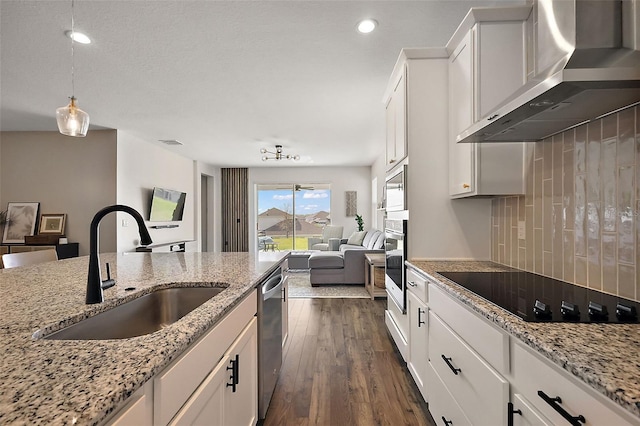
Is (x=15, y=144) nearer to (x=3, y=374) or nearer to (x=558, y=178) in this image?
(x=3, y=374)

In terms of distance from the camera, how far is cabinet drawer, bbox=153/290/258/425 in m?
0.73

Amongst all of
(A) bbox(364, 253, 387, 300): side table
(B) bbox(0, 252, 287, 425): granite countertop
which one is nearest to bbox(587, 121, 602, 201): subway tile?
(B) bbox(0, 252, 287, 425): granite countertop

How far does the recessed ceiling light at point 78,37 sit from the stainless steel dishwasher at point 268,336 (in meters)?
2.24

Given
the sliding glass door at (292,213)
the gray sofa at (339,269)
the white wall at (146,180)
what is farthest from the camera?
the sliding glass door at (292,213)

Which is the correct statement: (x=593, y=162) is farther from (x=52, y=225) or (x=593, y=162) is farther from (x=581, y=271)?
(x=52, y=225)

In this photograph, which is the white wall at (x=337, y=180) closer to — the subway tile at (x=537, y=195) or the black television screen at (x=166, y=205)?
the black television screen at (x=166, y=205)

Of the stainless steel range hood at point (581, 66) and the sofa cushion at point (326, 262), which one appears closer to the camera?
the stainless steel range hood at point (581, 66)

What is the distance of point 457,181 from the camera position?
2.17 m

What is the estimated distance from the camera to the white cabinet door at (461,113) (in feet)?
6.45

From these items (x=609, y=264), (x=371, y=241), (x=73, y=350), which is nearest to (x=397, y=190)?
(x=609, y=264)

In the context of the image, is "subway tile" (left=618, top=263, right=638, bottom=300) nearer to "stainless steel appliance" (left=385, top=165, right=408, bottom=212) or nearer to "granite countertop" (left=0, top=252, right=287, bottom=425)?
"stainless steel appliance" (left=385, top=165, right=408, bottom=212)

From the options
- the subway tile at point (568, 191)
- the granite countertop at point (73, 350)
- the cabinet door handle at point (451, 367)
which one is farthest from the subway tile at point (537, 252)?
the granite countertop at point (73, 350)

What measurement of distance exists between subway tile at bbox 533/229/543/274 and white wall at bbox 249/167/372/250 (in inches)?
266

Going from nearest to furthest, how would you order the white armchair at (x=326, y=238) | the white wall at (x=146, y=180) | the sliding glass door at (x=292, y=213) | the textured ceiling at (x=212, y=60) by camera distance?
the textured ceiling at (x=212, y=60) < the white wall at (x=146, y=180) < the white armchair at (x=326, y=238) < the sliding glass door at (x=292, y=213)
